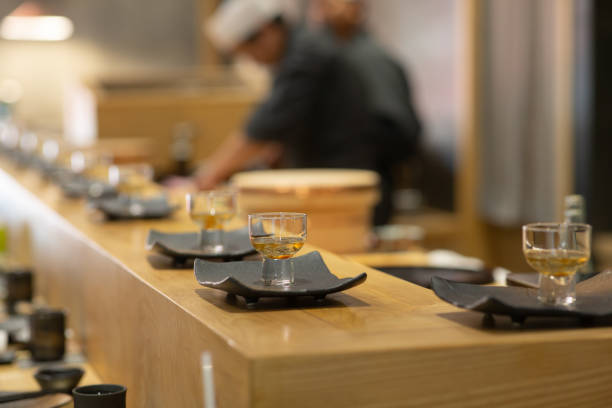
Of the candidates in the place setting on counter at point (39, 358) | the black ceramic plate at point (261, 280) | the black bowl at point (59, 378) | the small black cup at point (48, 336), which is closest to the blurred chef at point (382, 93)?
the place setting on counter at point (39, 358)

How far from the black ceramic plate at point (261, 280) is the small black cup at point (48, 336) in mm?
751

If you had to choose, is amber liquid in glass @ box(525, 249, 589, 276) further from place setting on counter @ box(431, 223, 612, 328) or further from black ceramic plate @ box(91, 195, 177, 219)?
black ceramic plate @ box(91, 195, 177, 219)

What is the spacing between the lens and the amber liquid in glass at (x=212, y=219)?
6.11 ft

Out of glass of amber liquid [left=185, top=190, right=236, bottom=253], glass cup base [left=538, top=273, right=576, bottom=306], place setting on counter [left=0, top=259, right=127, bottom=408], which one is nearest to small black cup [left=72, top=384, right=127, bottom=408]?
place setting on counter [left=0, top=259, right=127, bottom=408]

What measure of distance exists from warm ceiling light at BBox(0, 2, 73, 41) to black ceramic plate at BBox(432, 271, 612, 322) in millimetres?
7934

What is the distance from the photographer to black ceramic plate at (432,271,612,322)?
1.18 m

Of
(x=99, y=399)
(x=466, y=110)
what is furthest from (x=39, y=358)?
(x=466, y=110)

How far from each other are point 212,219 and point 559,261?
2.63 ft

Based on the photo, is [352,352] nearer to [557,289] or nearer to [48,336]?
[557,289]

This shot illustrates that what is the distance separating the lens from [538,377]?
117 centimetres

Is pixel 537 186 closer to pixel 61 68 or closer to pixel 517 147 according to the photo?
pixel 517 147

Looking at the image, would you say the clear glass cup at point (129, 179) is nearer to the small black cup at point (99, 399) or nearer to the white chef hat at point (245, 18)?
the white chef hat at point (245, 18)

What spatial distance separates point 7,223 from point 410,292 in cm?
287

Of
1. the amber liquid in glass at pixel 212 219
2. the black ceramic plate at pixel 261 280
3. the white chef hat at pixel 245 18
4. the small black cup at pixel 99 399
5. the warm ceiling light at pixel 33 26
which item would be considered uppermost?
the warm ceiling light at pixel 33 26
